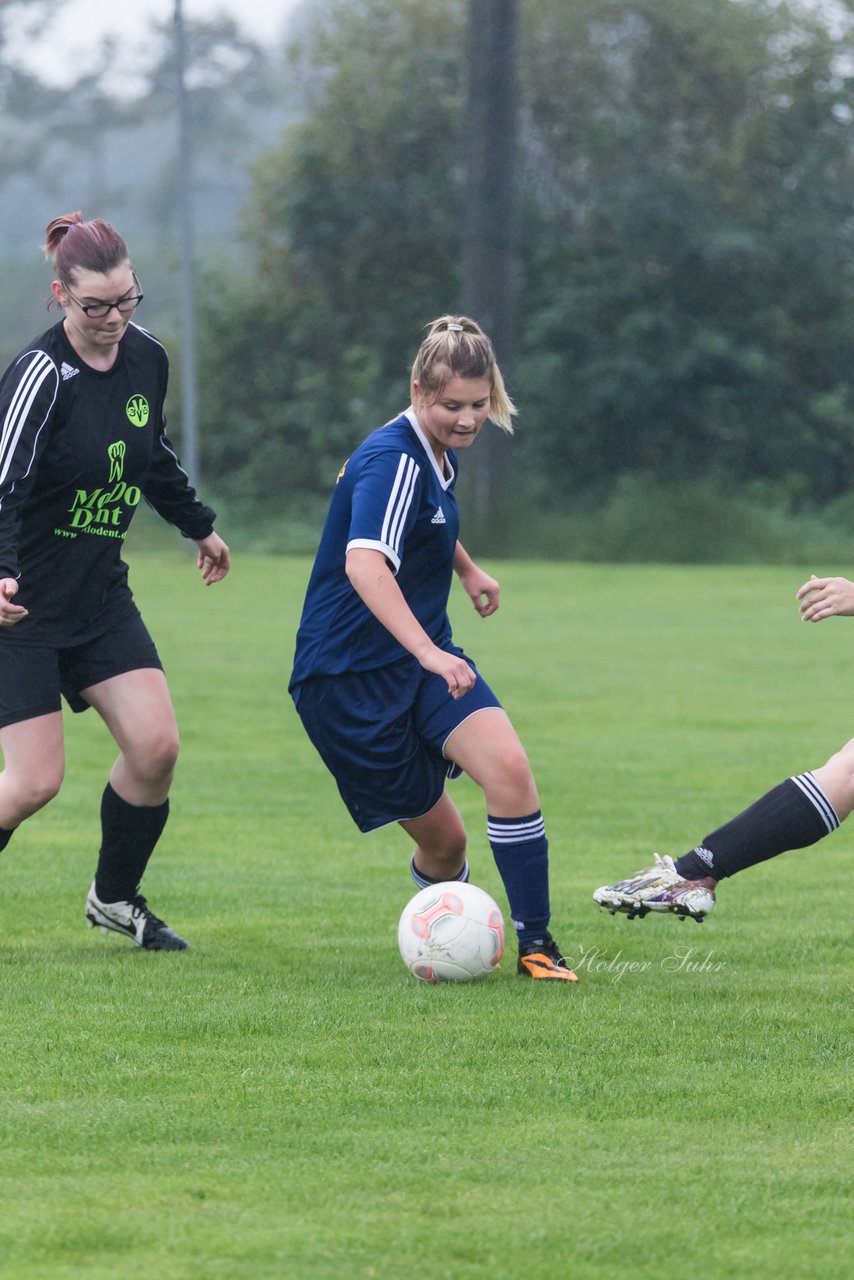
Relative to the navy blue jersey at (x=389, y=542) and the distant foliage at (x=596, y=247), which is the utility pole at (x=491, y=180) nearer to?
the distant foliage at (x=596, y=247)

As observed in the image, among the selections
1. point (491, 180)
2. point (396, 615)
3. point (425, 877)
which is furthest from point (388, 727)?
point (491, 180)

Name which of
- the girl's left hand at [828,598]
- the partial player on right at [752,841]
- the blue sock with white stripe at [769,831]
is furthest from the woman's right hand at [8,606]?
the girl's left hand at [828,598]

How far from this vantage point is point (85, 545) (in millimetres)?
5391

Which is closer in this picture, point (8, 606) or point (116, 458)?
point (8, 606)

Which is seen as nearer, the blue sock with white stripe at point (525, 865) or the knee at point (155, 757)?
the blue sock with white stripe at point (525, 865)

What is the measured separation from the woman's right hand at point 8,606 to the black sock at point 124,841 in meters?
0.88

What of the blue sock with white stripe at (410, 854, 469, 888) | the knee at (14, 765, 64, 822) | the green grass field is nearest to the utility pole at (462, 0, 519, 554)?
the green grass field

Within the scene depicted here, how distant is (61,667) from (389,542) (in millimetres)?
1133

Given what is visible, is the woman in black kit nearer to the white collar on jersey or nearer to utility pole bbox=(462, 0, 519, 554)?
the white collar on jersey

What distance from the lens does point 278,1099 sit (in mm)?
3988

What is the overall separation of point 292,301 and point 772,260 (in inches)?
421

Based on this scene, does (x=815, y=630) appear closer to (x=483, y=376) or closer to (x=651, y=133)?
(x=483, y=376)

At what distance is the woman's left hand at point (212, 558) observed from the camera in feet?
19.4

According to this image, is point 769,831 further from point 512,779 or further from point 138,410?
point 138,410
